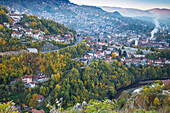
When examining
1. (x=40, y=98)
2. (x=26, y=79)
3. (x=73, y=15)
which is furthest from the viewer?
(x=73, y=15)

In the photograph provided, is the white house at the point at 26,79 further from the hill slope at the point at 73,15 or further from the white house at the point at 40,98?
the hill slope at the point at 73,15

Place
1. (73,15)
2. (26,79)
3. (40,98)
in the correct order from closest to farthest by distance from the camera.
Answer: (40,98) < (26,79) < (73,15)

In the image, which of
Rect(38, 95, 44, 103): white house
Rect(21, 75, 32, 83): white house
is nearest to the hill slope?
Rect(21, 75, 32, 83): white house

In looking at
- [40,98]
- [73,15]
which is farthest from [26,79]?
[73,15]

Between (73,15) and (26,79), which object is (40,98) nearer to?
(26,79)

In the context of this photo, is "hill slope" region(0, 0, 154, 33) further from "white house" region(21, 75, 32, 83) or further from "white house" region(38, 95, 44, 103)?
"white house" region(38, 95, 44, 103)

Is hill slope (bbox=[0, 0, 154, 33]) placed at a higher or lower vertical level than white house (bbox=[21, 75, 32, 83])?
higher

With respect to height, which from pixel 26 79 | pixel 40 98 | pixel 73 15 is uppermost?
pixel 73 15

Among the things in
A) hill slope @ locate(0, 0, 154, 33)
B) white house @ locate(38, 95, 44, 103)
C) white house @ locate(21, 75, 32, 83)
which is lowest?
white house @ locate(38, 95, 44, 103)

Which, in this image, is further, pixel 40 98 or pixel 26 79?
pixel 26 79

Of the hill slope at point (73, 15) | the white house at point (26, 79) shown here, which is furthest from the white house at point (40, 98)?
the hill slope at point (73, 15)

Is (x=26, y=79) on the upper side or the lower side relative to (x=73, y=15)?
lower
